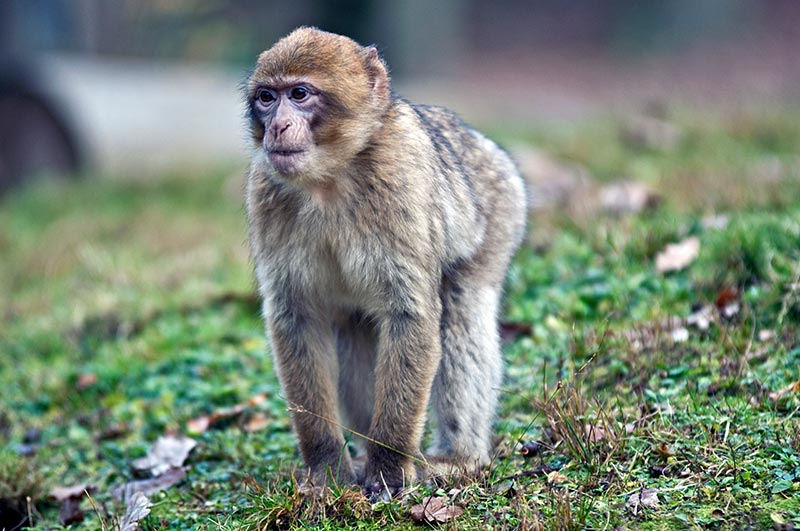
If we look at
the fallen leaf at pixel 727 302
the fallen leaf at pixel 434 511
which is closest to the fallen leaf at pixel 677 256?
the fallen leaf at pixel 727 302

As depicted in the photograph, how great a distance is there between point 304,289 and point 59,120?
793cm

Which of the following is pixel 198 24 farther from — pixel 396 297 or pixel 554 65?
pixel 396 297

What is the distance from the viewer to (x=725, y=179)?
7277mm

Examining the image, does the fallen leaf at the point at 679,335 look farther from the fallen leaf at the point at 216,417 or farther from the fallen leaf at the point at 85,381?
the fallen leaf at the point at 85,381

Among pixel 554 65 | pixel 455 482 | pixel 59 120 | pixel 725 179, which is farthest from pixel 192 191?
pixel 554 65

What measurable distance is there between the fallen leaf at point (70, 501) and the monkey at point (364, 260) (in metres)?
1.03

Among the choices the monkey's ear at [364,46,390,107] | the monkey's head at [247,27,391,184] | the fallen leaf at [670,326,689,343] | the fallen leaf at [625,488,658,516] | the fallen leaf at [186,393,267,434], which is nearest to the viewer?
the fallen leaf at [625,488,658,516]

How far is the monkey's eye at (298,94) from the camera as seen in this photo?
12.6ft

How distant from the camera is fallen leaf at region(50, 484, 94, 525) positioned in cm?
420

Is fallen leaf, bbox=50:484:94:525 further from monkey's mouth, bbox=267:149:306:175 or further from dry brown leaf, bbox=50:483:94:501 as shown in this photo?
monkey's mouth, bbox=267:149:306:175

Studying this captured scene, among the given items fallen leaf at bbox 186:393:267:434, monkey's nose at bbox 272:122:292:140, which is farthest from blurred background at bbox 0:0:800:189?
monkey's nose at bbox 272:122:292:140

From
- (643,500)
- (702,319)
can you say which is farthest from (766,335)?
(643,500)

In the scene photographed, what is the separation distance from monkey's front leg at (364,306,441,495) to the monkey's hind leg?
292 mm

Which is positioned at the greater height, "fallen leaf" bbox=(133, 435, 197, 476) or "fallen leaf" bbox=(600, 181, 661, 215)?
"fallen leaf" bbox=(600, 181, 661, 215)
